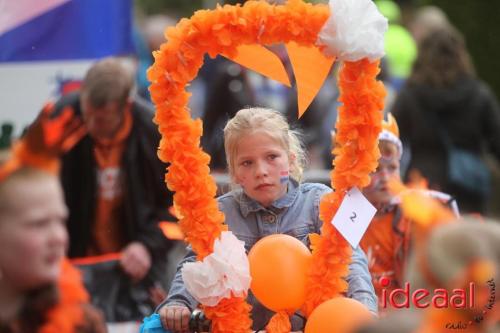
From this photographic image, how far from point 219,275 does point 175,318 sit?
28cm

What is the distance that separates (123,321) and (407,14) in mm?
9286

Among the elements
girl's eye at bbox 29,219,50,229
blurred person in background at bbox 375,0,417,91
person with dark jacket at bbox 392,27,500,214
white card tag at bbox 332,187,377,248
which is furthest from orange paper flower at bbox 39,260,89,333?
blurred person in background at bbox 375,0,417,91

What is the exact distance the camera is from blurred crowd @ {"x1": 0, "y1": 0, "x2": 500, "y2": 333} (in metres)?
3.89

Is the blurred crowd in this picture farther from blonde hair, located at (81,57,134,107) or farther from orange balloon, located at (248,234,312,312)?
orange balloon, located at (248,234,312,312)

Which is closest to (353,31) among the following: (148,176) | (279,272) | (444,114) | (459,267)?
(279,272)

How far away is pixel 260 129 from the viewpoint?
5.63m

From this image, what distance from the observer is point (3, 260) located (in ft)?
13.0

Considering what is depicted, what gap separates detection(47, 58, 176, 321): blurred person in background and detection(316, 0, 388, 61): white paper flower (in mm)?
2296

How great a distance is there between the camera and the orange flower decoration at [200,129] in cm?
524

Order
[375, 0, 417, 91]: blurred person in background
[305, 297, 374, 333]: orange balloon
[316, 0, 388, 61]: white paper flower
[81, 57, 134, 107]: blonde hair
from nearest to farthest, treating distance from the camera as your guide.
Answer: [305, 297, 374, 333]: orange balloon → [316, 0, 388, 61]: white paper flower → [81, 57, 134, 107]: blonde hair → [375, 0, 417, 91]: blurred person in background

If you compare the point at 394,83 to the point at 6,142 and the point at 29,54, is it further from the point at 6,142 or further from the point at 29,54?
the point at 6,142

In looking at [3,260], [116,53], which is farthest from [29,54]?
[3,260]

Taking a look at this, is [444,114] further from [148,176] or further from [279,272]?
[279,272]

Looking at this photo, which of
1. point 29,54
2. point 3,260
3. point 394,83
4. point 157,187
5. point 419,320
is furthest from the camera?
point 394,83
